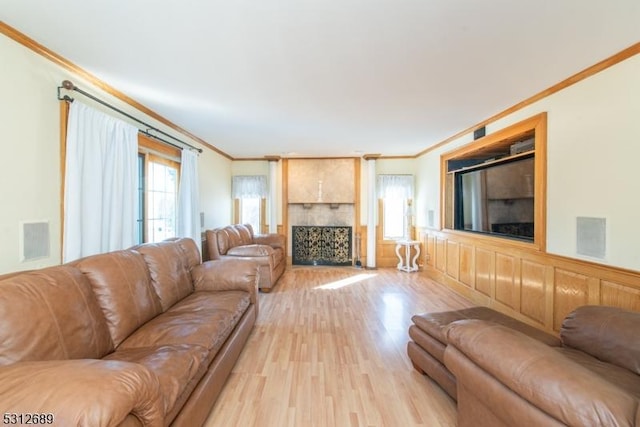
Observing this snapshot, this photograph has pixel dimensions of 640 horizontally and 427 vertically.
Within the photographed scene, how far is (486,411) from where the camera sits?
4.15ft

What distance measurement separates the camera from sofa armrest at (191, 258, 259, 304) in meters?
2.70

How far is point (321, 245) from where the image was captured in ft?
20.4

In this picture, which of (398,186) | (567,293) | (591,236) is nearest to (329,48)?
(591,236)

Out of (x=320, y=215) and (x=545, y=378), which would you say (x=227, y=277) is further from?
(x=320, y=215)

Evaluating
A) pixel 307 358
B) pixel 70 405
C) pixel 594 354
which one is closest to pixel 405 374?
pixel 307 358

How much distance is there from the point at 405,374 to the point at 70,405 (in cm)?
207

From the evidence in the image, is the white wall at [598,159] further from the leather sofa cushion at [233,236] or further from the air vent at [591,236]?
the leather sofa cushion at [233,236]

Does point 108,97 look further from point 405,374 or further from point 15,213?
point 405,374

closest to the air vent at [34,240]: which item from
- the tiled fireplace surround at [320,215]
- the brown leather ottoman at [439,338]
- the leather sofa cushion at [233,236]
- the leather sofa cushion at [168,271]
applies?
the leather sofa cushion at [168,271]

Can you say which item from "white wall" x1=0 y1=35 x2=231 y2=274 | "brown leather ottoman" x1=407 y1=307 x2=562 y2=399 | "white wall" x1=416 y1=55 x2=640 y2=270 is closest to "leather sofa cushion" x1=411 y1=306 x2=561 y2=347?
"brown leather ottoman" x1=407 y1=307 x2=562 y2=399

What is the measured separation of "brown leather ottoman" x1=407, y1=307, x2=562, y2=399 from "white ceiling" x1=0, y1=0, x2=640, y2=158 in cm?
191

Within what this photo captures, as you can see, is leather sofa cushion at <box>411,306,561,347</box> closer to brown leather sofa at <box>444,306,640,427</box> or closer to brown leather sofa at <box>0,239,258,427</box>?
brown leather sofa at <box>444,306,640,427</box>

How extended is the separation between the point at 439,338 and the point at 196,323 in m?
1.68

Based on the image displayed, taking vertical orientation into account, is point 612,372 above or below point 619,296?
below
